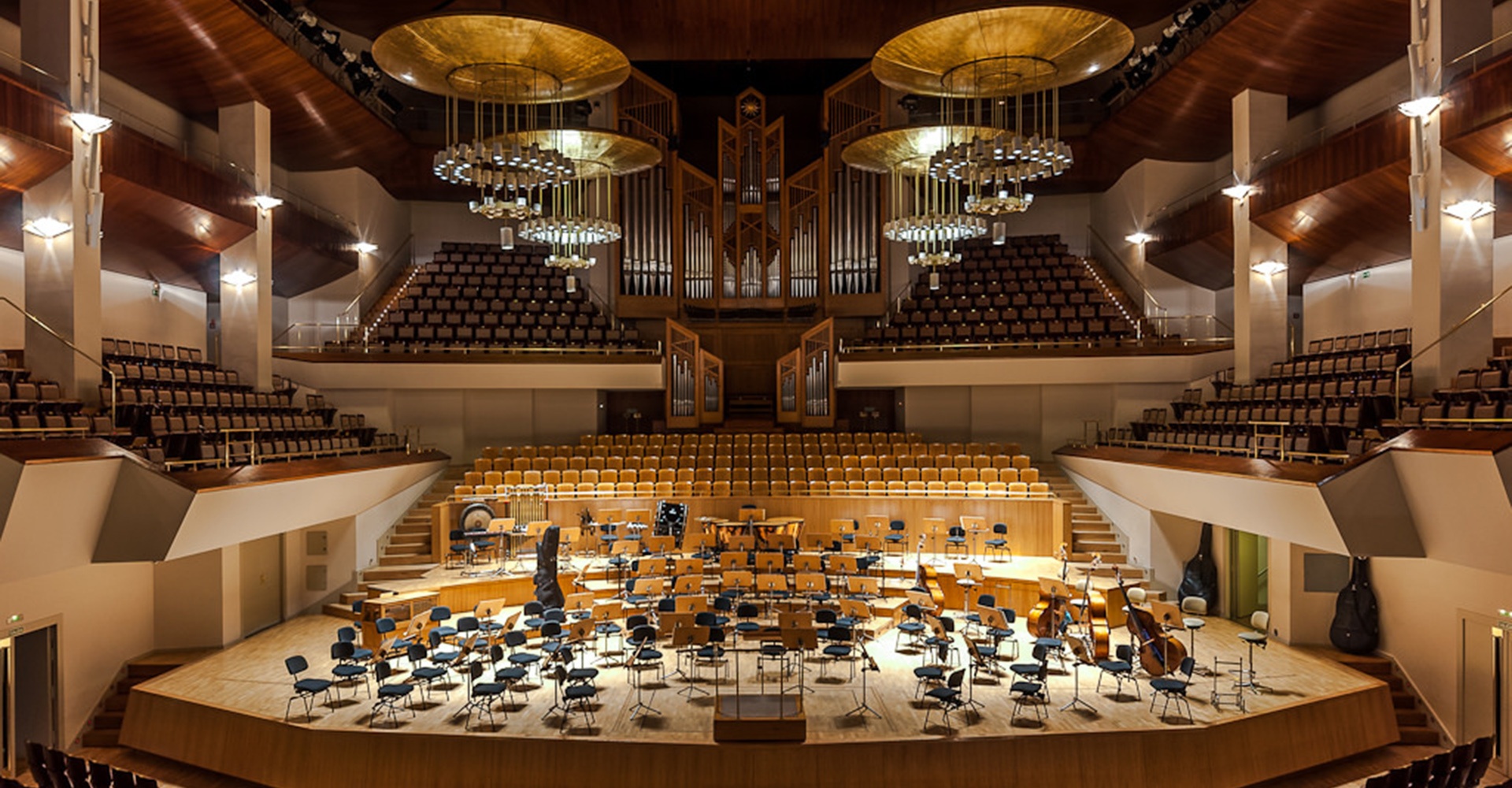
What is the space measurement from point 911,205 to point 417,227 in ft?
29.2

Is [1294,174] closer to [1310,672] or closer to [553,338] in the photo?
[1310,672]

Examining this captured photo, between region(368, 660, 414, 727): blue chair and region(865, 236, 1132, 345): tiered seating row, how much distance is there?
30.3 ft

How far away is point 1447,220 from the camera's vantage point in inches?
325

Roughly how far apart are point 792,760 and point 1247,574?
21.5 feet

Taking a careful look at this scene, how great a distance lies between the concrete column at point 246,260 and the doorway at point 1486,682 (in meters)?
13.2

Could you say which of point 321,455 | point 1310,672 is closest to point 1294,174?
point 1310,672

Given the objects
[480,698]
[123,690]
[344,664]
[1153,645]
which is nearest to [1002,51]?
[1153,645]

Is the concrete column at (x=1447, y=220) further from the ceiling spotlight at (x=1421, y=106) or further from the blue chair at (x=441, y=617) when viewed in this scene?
the blue chair at (x=441, y=617)

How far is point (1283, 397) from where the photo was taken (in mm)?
10219

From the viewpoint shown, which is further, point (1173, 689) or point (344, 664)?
point (344, 664)

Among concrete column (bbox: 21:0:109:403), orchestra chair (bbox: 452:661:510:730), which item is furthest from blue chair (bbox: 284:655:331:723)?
concrete column (bbox: 21:0:109:403)

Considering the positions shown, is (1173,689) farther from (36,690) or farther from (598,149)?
(36,690)

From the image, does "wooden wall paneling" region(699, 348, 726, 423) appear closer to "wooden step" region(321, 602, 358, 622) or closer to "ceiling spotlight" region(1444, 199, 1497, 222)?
"wooden step" region(321, 602, 358, 622)

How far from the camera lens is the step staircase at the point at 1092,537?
10.9 m
